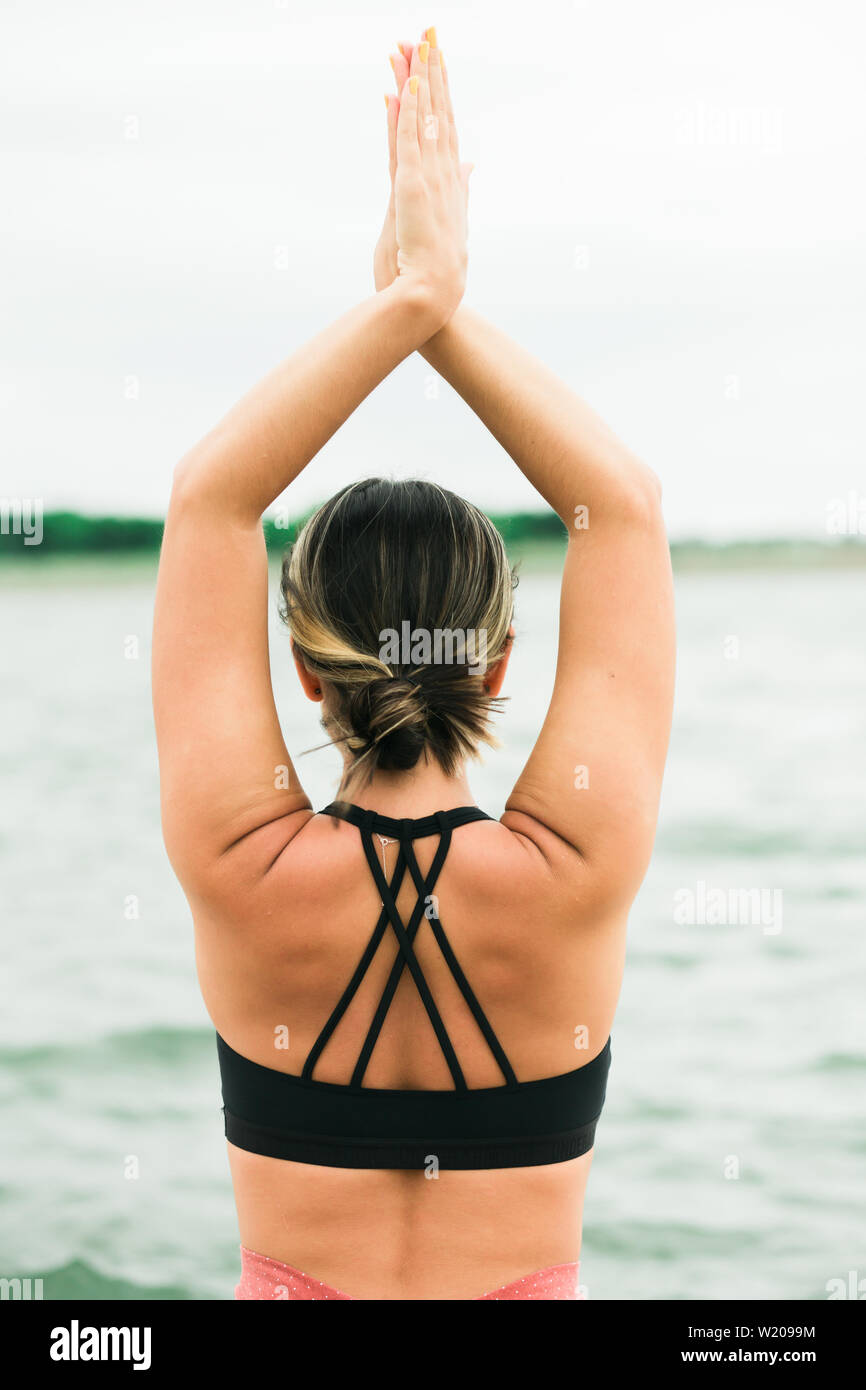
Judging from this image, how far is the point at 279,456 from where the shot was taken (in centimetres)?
146

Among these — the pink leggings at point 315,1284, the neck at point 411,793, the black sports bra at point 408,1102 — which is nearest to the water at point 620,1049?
the neck at point 411,793

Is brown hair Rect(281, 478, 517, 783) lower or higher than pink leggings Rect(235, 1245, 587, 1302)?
higher

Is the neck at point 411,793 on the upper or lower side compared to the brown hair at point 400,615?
lower

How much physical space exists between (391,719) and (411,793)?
0.30ft

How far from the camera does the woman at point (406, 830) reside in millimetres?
1436

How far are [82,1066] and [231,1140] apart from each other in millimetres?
6461

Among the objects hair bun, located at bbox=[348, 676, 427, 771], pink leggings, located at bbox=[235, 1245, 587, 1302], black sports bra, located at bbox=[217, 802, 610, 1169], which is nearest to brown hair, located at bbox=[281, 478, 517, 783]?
hair bun, located at bbox=[348, 676, 427, 771]

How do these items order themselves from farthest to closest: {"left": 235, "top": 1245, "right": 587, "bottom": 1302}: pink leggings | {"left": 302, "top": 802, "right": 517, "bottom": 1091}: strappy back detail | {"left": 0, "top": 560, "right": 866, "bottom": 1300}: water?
{"left": 0, "top": 560, "right": 866, "bottom": 1300}: water, {"left": 235, "top": 1245, "right": 587, "bottom": 1302}: pink leggings, {"left": 302, "top": 802, "right": 517, "bottom": 1091}: strappy back detail

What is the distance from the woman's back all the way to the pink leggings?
1 centimetres

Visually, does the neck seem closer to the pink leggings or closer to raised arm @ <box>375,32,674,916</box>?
raised arm @ <box>375,32,674,916</box>

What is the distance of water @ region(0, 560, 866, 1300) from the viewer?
5.71 m

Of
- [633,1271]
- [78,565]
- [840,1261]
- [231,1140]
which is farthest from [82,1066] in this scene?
[78,565]

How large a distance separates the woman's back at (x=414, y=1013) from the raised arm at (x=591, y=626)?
0.05 metres

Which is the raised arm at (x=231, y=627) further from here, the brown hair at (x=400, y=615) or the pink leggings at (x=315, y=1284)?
the pink leggings at (x=315, y=1284)
